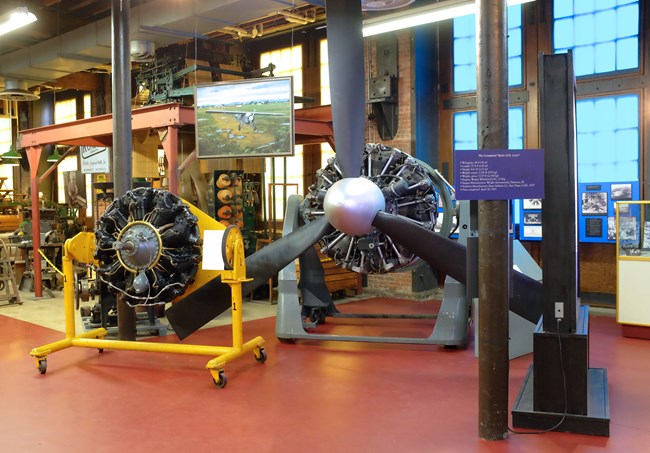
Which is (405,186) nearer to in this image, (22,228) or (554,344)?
(554,344)

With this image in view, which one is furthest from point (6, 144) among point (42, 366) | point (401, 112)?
point (42, 366)

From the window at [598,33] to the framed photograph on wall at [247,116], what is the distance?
3.96 metres

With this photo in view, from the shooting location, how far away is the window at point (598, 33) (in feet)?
27.7

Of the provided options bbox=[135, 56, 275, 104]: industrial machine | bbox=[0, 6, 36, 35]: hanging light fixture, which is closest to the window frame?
bbox=[135, 56, 275, 104]: industrial machine

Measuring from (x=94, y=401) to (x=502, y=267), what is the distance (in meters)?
3.38

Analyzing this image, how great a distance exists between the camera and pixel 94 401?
5250mm

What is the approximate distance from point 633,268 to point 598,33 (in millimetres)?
3402

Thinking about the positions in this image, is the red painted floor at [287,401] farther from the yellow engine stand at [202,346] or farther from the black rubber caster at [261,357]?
the yellow engine stand at [202,346]

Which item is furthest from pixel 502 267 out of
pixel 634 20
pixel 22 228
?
pixel 22 228

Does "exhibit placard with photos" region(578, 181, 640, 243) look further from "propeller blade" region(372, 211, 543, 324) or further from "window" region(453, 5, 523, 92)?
"propeller blade" region(372, 211, 543, 324)

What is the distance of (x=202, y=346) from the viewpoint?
6082 mm

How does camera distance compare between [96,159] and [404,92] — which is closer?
[404,92]

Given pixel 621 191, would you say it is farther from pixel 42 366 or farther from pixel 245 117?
pixel 42 366

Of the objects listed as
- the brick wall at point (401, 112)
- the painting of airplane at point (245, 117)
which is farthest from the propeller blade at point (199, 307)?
the brick wall at point (401, 112)
